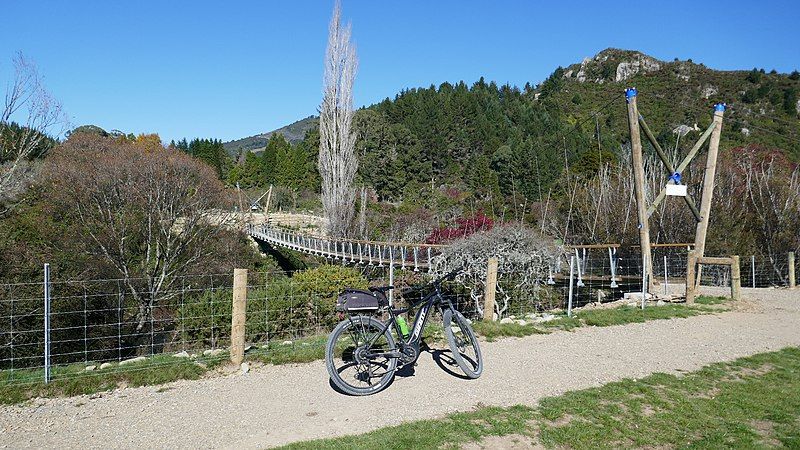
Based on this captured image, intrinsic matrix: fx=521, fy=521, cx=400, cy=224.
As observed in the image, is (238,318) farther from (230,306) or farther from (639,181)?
(639,181)

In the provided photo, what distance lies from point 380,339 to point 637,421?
2.45 meters

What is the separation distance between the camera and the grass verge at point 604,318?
7689mm

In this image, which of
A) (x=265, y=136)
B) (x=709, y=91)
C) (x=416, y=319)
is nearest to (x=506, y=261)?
(x=416, y=319)

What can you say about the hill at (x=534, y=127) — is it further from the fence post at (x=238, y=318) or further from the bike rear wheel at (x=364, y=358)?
the bike rear wheel at (x=364, y=358)

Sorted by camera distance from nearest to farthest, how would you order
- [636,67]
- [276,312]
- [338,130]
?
[276,312]
[338,130]
[636,67]

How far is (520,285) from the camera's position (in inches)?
485

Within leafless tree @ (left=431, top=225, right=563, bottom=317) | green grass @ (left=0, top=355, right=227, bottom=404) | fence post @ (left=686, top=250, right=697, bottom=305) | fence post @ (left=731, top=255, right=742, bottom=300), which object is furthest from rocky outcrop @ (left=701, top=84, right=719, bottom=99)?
green grass @ (left=0, top=355, right=227, bottom=404)

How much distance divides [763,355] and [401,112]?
198ft

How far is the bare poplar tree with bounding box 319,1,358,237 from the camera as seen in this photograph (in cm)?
2659

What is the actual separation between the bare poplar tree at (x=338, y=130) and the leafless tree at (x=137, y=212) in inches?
295

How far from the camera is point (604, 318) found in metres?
9.14

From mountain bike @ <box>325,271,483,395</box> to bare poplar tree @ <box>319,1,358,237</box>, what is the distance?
2117 centimetres

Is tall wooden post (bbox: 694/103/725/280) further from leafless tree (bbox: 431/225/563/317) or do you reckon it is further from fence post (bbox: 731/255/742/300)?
leafless tree (bbox: 431/225/563/317)

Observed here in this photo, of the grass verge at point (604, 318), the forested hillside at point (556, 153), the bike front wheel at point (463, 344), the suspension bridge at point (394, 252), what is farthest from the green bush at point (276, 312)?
Result: the forested hillside at point (556, 153)
